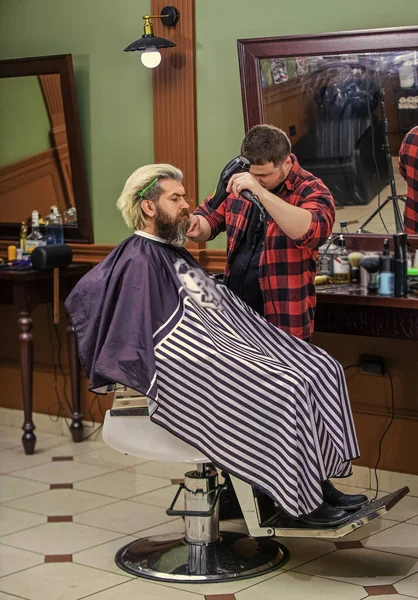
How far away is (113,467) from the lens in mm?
4473

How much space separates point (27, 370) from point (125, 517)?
44.6 inches

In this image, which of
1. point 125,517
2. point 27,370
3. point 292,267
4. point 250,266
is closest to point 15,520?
point 125,517

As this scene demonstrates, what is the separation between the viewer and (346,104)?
392 centimetres

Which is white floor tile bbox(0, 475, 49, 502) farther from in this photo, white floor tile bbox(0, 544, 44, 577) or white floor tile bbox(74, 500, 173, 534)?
white floor tile bbox(0, 544, 44, 577)

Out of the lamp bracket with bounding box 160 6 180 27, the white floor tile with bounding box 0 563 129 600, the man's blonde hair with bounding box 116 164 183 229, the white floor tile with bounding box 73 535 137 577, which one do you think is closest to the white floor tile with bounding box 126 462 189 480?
the white floor tile with bounding box 73 535 137 577

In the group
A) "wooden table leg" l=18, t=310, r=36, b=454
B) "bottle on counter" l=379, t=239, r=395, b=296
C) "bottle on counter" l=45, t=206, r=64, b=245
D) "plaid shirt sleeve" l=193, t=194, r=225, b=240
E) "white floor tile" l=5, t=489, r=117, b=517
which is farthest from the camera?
"bottle on counter" l=45, t=206, r=64, b=245

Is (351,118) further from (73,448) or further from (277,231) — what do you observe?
(73,448)

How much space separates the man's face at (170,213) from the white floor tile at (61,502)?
1.25 m

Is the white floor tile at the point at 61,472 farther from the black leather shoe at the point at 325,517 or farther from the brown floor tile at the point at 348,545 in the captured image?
the black leather shoe at the point at 325,517

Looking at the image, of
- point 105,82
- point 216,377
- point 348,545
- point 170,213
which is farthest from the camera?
point 105,82

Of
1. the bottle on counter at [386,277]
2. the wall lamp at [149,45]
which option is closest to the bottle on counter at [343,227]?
the bottle on counter at [386,277]

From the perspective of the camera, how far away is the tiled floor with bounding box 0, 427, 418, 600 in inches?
121

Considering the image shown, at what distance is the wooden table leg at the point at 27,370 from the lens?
466 centimetres

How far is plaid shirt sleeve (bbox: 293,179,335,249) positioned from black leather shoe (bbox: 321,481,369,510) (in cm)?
79
